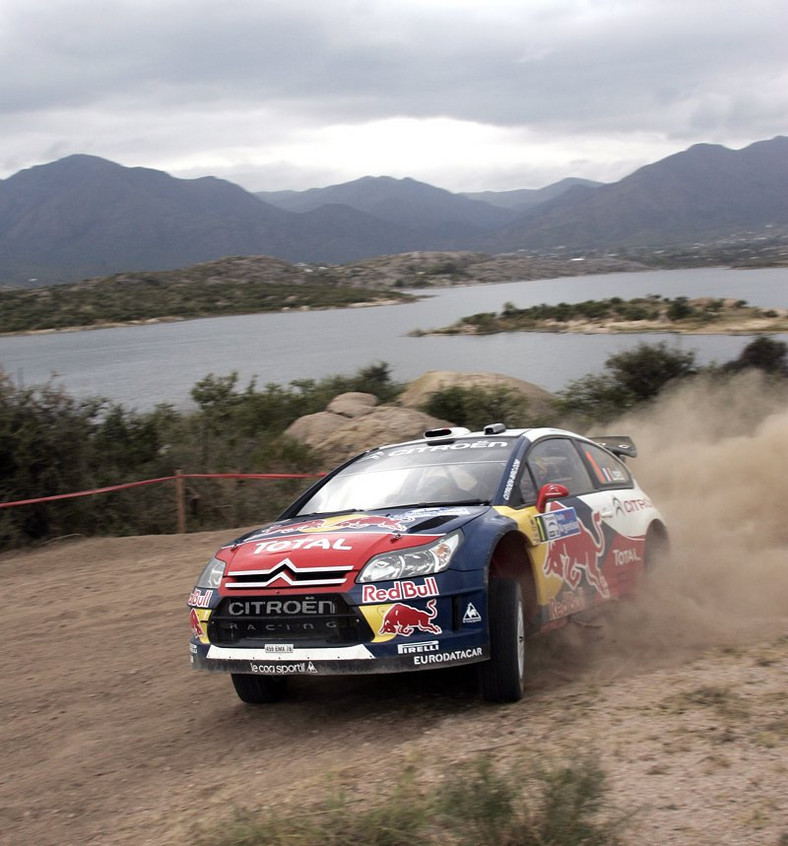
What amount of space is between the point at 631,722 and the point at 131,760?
8.62ft

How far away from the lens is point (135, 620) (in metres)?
9.03

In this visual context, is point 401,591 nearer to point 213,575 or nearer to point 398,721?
point 398,721

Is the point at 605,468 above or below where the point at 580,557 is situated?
above

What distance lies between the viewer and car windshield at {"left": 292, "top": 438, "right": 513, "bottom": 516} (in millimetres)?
6527

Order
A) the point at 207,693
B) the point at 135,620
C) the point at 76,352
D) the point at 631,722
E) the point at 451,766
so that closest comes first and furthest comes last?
1. the point at 451,766
2. the point at 631,722
3. the point at 207,693
4. the point at 135,620
5. the point at 76,352

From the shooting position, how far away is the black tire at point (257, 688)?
6.18 m

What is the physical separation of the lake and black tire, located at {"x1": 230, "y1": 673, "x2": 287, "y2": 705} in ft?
36.5

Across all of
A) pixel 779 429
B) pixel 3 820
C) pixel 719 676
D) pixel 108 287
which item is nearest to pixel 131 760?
pixel 3 820

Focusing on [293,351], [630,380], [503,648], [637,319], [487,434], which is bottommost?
[637,319]

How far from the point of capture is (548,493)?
6.61 metres

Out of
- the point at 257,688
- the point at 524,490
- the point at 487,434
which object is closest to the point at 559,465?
the point at 487,434

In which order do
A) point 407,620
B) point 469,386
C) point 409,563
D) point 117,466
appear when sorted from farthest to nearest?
point 469,386 < point 117,466 < point 409,563 < point 407,620

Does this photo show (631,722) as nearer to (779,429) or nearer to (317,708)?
(317,708)

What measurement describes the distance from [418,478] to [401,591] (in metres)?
1.44
